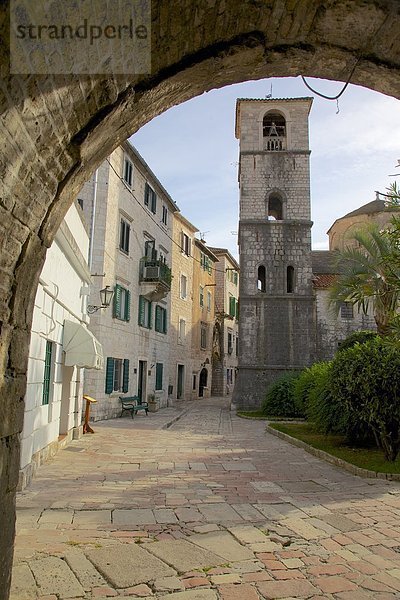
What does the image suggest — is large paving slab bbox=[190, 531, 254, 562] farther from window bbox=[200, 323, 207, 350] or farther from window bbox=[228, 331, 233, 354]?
window bbox=[228, 331, 233, 354]

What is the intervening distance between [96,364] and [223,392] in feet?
101

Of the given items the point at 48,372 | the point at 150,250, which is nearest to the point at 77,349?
the point at 48,372

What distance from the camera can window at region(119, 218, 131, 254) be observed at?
67.6ft

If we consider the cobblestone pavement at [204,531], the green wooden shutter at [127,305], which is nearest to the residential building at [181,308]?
the green wooden shutter at [127,305]

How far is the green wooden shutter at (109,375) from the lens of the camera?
1851cm

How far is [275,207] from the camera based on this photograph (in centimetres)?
2784

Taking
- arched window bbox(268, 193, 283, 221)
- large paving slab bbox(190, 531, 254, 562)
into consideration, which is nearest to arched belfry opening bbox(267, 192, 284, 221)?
arched window bbox(268, 193, 283, 221)

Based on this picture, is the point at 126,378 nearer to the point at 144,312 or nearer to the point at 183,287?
the point at 144,312

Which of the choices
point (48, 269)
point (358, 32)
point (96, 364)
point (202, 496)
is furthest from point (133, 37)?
point (96, 364)

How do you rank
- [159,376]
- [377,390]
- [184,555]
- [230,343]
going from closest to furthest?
1. [184,555]
2. [377,390]
3. [159,376]
4. [230,343]

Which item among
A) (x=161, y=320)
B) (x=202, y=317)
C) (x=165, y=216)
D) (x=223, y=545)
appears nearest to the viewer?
(x=223, y=545)

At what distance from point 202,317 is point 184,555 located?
3212cm

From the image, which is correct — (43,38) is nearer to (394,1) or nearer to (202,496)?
(394,1)

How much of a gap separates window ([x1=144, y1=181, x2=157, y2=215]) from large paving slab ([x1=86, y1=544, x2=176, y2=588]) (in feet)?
67.4
